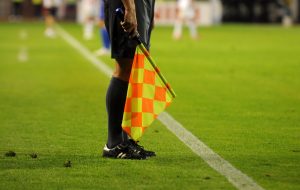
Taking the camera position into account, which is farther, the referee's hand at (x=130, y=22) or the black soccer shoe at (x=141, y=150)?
the black soccer shoe at (x=141, y=150)

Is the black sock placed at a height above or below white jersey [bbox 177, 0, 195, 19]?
above

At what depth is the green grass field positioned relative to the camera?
723cm

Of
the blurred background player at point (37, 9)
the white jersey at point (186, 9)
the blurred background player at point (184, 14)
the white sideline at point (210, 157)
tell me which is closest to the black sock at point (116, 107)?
the white sideline at point (210, 157)

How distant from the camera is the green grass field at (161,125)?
23.7ft

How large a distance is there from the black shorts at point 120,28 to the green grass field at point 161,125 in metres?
0.89

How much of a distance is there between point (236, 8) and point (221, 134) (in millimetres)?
51148

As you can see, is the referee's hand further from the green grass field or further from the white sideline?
the white sideline

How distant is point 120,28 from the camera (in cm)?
812

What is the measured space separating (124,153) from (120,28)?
1004mm

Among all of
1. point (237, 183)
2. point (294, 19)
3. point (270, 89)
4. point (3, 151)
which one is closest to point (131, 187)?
point (237, 183)

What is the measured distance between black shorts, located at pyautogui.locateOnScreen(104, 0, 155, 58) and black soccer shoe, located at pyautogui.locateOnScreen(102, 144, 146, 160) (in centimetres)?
73

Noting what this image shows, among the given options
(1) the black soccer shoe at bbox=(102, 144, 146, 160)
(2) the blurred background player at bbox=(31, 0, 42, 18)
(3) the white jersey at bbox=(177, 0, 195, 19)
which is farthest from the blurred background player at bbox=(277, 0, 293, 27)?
(1) the black soccer shoe at bbox=(102, 144, 146, 160)

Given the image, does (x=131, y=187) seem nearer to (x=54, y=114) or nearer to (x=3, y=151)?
(x=3, y=151)

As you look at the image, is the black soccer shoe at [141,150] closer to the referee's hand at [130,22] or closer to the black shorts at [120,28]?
the black shorts at [120,28]
